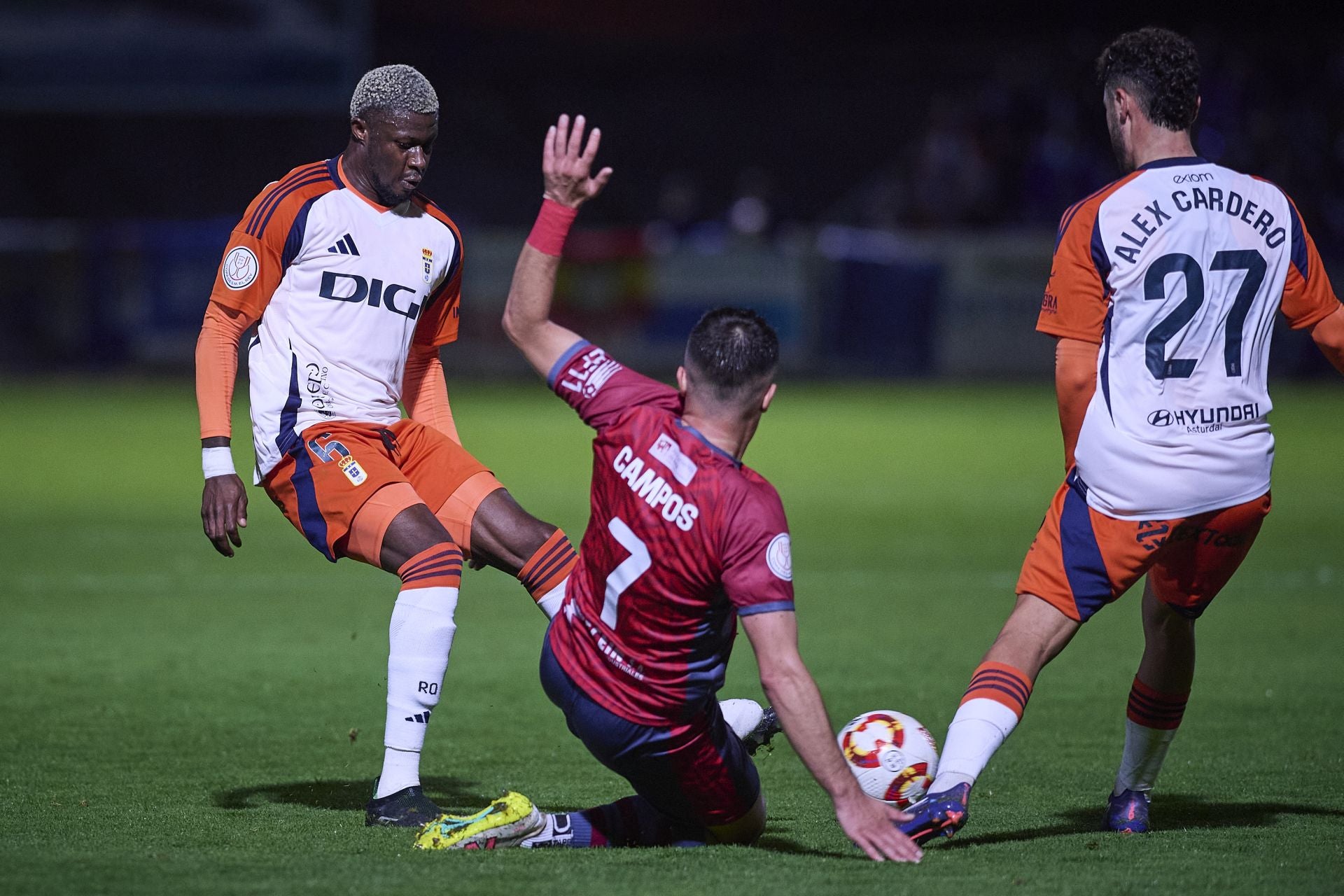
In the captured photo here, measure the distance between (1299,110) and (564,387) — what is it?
22.9 metres

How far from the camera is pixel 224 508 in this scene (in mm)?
4828

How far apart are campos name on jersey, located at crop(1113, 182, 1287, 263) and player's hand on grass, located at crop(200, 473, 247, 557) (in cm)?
265

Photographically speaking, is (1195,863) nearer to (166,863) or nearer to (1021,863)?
(1021,863)

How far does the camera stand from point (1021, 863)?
4.16 metres

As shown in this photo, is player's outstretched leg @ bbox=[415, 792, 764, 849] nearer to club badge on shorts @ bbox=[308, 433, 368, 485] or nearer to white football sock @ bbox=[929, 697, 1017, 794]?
white football sock @ bbox=[929, 697, 1017, 794]

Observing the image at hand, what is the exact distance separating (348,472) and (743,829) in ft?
5.44

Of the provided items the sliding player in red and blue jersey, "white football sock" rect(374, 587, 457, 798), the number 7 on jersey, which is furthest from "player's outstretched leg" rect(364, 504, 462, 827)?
the number 7 on jersey

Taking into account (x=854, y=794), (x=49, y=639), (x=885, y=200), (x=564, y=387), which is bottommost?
(x=49, y=639)

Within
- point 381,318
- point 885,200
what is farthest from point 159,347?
point 381,318

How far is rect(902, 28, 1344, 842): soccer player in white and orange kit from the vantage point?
4289mm

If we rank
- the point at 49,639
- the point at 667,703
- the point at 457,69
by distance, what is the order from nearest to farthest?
the point at 667,703 → the point at 49,639 → the point at 457,69

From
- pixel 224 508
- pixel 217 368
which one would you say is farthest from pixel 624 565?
pixel 217 368

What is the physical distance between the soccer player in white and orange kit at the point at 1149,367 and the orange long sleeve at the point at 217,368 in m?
2.43

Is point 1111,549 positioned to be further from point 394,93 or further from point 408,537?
point 394,93
